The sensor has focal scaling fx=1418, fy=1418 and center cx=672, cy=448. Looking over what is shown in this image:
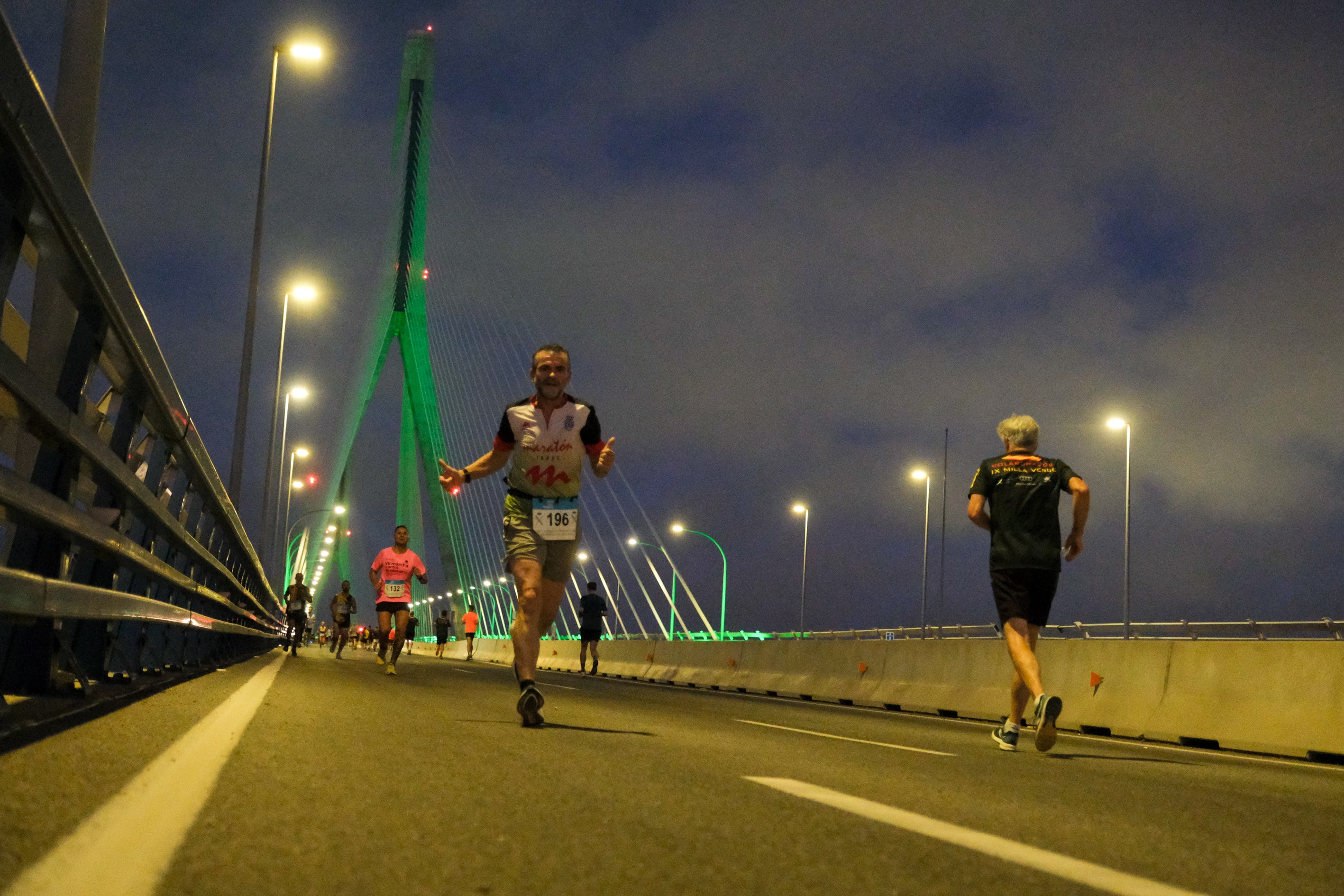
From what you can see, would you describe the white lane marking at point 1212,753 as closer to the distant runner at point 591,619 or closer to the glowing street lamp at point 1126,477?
the distant runner at point 591,619

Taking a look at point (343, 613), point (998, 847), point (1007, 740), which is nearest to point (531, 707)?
point (1007, 740)

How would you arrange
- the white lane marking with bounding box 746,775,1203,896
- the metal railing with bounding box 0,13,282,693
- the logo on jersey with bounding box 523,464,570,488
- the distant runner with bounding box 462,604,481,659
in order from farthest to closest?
the distant runner with bounding box 462,604,481,659
the logo on jersey with bounding box 523,464,570,488
the metal railing with bounding box 0,13,282,693
the white lane marking with bounding box 746,775,1203,896

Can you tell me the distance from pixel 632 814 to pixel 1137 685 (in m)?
8.58

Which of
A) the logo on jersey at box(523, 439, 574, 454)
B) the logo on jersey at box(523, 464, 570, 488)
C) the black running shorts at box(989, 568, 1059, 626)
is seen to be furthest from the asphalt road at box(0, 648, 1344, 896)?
the logo on jersey at box(523, 439, 574, 454)

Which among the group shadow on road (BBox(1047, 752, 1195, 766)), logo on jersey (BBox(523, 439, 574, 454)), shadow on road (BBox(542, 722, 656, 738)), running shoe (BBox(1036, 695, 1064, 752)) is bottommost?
shadow on road (BBox(1047, 752, 1195, 766))

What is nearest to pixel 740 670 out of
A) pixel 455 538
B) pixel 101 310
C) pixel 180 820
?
pixel 101 310

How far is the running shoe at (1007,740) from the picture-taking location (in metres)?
7.53

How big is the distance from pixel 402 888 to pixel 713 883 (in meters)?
0.60

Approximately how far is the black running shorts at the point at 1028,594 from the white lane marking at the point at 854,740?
3.51ft

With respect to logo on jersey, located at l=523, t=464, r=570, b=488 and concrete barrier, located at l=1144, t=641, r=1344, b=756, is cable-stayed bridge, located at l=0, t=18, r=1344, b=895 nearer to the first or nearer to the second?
concrete barrier, located at l=1144, t=641, r=1344, b=756

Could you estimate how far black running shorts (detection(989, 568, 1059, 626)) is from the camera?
782 centimetres

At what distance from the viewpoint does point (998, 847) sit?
339cm

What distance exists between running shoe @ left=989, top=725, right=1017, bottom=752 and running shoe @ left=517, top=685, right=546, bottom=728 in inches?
96.1

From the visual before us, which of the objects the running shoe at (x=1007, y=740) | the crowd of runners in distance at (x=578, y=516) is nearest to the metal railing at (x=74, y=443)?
the crowd of runners in distance at (x=578, y=516)
